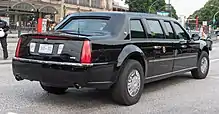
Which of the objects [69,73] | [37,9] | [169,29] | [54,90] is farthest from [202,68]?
[37,9]

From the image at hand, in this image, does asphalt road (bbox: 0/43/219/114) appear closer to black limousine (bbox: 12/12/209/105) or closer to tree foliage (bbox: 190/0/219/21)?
black limousine (bbox: 12/12/209/105)

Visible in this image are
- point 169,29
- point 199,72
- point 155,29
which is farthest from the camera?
point 199,72

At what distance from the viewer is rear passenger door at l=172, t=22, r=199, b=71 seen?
7769 millimetres

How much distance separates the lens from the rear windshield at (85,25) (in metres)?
6.40

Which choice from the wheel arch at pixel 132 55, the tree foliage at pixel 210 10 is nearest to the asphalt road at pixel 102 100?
the wheel arch at pixel 132 55

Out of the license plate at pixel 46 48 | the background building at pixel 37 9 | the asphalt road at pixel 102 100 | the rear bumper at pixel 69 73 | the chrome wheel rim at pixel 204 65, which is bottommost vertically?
the asphalt road at pixel 102 100

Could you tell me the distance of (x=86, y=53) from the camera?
535 centimetres

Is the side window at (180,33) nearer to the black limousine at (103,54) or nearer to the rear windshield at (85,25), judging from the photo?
the black limousine at (103,54)

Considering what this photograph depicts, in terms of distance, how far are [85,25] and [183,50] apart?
257 centimetres

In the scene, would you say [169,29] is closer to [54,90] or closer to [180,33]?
[180,33]

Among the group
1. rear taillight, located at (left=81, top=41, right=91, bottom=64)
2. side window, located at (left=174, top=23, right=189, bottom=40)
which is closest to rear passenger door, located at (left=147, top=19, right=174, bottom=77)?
side window, located at (left=174, top=23, right=189, bottom=40)

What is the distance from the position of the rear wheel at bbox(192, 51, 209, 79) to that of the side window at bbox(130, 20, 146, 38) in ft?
9.72

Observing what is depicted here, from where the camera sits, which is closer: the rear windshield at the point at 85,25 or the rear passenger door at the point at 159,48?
the rear windshield at the point at 85,25

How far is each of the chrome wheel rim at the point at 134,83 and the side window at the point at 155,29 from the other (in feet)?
3.14
